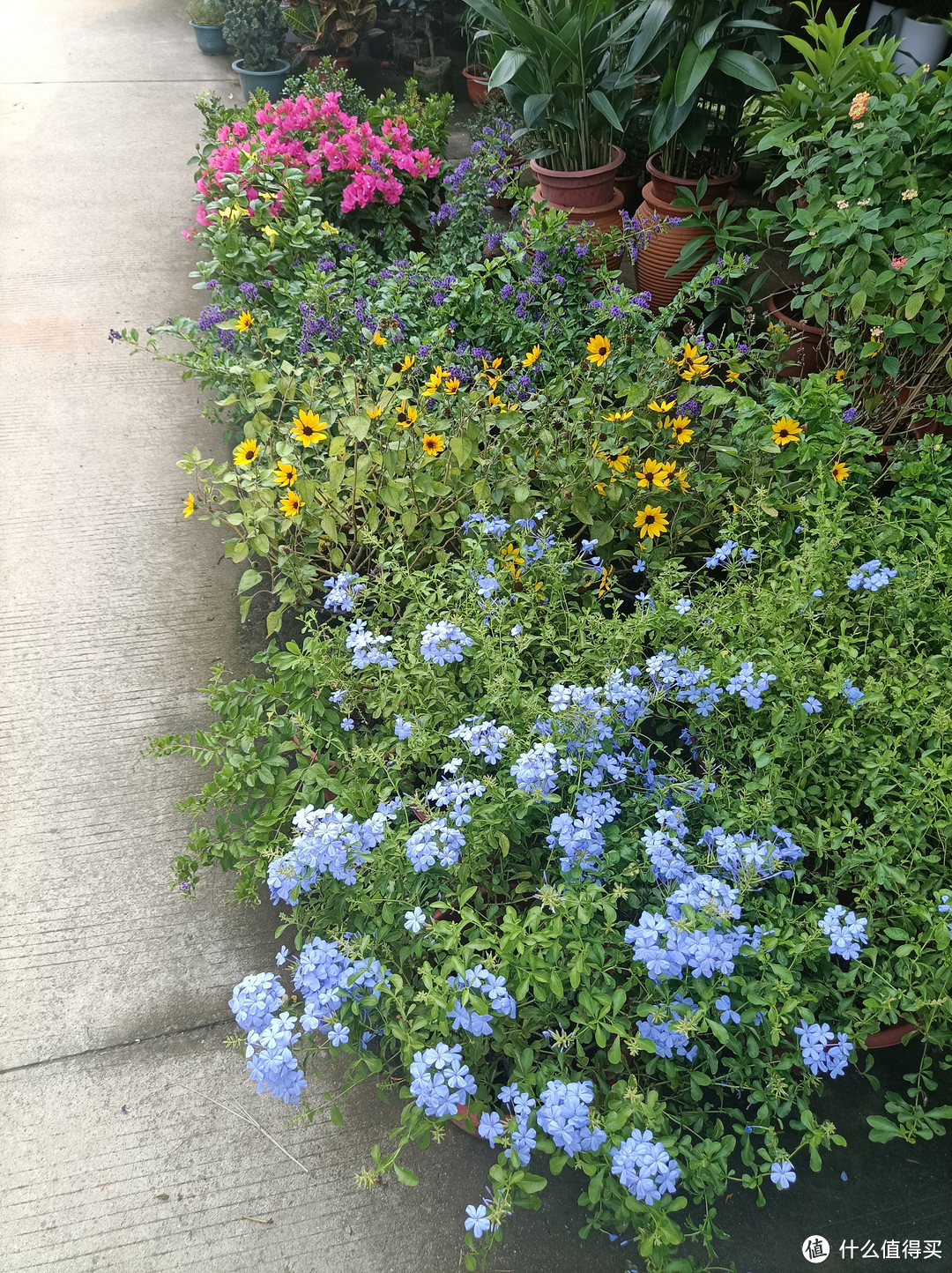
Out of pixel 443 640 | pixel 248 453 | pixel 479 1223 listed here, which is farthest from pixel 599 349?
pixel 479 1223

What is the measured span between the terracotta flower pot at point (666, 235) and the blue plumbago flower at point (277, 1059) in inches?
112

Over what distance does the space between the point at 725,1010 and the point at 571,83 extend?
3.15 metres

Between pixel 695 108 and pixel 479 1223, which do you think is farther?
pixel 695 108

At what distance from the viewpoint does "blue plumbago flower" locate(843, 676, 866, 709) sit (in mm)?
1476

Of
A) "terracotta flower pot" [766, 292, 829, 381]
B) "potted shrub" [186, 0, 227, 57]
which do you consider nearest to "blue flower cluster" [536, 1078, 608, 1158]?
"terracotta flower pot" [766, 292, 829, 381]

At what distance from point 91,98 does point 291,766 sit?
5.76m

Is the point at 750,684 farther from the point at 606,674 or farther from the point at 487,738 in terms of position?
the point at 487,738

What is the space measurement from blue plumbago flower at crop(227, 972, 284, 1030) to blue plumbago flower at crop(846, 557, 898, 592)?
126 centimetres

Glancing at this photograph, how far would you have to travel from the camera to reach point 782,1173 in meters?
1.16

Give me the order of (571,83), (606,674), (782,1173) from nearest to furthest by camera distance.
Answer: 1. (782,1173)
2. (606,674)
3. (571,83)

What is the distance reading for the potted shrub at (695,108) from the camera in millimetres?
2848

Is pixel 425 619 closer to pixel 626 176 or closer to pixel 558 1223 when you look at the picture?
pixel 558 1223

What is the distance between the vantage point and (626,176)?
382cm

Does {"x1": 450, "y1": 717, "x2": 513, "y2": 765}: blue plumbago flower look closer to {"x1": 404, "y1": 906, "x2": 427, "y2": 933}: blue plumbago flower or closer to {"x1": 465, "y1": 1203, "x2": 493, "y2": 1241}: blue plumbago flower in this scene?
{"x1": 404, "y1": 906, "x2": 427, "y2": 933}: blue plumbago flower
